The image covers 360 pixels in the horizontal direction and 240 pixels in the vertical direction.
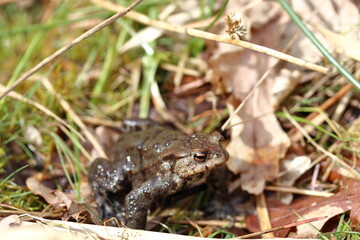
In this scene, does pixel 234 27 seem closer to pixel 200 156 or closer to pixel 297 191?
pixel 200 156

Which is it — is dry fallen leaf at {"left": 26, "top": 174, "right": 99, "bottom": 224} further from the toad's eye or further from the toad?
the toad's eye

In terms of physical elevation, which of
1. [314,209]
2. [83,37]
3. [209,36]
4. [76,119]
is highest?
[83,37]

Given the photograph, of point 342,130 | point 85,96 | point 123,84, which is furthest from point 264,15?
point 85,96

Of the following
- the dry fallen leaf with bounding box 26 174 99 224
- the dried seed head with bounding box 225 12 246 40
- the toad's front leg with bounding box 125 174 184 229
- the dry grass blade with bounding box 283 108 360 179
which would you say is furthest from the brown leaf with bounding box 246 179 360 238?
the dried seed head with bounding box 225 12 246 40

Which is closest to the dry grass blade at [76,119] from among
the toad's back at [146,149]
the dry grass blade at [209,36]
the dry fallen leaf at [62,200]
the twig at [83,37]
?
the toad's back at [146,149]

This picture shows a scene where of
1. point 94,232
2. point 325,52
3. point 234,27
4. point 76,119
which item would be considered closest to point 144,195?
point 94,232

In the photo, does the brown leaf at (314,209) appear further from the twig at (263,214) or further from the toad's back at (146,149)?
the toad's back at (146,149)

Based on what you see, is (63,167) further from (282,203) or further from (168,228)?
(282,203)
